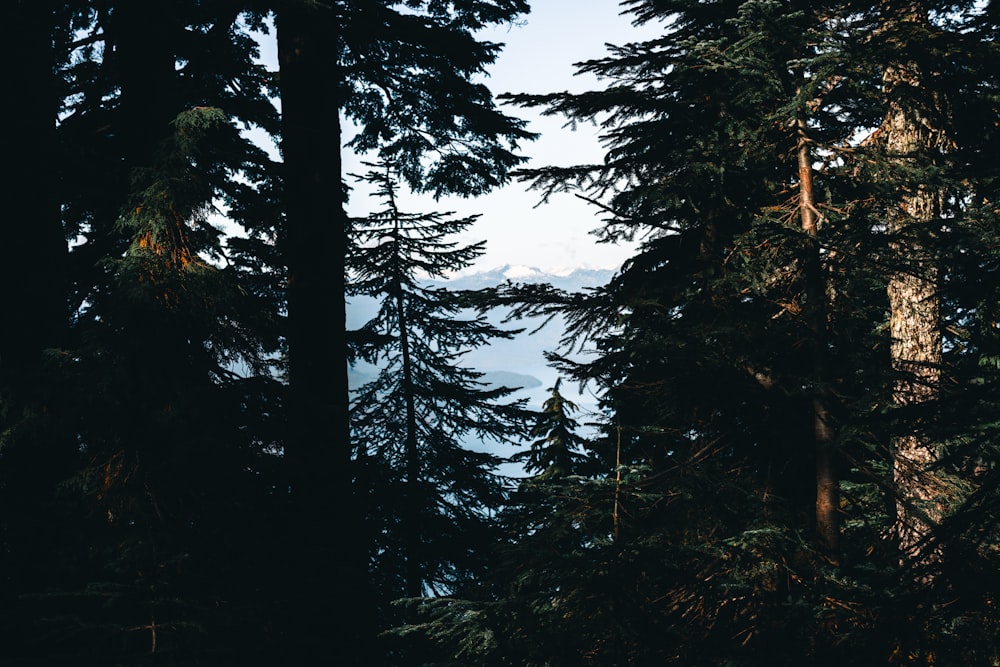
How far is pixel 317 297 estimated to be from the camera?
5164 millimetres

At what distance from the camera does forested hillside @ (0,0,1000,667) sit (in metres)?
3.40

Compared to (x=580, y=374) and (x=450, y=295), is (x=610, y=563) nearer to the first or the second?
(x=580, y=374)

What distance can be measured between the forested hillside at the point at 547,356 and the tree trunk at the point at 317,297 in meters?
0.03

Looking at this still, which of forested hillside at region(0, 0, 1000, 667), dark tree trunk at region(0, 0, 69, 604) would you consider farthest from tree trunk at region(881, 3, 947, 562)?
dark tree trunk at region(0, 0, 69, 604)

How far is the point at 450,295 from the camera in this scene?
1219cm

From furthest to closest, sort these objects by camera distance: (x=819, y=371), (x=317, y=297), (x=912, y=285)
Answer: (x=317, y=297), (x=912, y=285), (x=819, y=371)

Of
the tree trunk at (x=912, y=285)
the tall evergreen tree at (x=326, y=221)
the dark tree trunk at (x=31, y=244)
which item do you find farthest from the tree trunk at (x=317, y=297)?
the tree trunk at (x=912, y=285)

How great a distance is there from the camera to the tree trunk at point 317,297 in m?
4.57

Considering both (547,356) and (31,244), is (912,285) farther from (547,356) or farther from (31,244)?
(31,244)

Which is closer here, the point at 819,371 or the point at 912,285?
the point at 819,371

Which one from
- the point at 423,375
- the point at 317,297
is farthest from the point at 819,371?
the point at 423,375

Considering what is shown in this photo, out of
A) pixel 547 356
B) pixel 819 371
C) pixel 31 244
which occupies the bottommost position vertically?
pixel 819 371

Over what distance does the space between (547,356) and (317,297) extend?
2.95 meters

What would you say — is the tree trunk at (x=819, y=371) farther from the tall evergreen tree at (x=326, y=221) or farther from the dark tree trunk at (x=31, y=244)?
the dark tree trunk at (x=31, y=244)
